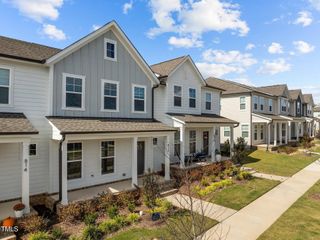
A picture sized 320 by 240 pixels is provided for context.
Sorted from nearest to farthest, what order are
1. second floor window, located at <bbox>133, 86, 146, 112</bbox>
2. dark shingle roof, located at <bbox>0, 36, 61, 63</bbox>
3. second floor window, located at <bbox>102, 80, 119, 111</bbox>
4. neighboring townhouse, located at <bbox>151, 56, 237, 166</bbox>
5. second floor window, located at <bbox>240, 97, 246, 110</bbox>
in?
1. dark shingle roof, located at <bbox>0, 36, 61, 63</bbox>
2. second floor window, located at <bbox>102, 80, 119, 111</bbox>
3. second floor window, located at <bbox>133, 86, 146, 112</bbox>
4. neighboring townhouse, located at <bbox>151, 56, 237, 166</bbox>
5. second floor window, located at <bbox>240, 97, 246, 110</bbox>

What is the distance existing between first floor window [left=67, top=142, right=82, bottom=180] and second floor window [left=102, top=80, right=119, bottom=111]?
270 cm

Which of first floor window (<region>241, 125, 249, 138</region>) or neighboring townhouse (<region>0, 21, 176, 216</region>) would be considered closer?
neighboring townhouse (<region>0, 21, 176, 216</region>)

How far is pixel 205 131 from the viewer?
20266mm

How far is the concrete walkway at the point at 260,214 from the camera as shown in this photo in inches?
314

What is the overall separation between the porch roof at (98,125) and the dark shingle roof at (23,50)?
9.78ft

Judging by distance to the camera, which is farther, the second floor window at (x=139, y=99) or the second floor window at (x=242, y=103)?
the second floor window at (x=242, y=103)

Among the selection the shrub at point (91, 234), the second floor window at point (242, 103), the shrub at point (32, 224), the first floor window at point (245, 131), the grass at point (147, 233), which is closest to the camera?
the shrub at point (91, 234)

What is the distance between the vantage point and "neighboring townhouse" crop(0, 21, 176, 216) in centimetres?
984

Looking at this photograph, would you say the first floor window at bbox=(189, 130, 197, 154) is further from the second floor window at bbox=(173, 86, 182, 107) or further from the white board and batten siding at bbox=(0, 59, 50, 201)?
the white board and batten siding at bbox=(0, 59, 50, 201)

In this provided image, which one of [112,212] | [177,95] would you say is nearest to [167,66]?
[177,95]

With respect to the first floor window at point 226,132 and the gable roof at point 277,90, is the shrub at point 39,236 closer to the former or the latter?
the first floor window at point 226,132

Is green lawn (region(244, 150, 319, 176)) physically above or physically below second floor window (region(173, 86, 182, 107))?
below

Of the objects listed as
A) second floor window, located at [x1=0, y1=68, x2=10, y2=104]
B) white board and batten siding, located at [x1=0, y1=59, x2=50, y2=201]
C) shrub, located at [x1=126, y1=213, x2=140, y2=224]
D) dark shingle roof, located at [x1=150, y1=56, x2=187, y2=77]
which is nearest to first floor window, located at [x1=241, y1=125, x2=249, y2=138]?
dark shingle roof, located at [x1=150, y1=56, x2=187, y2=77]

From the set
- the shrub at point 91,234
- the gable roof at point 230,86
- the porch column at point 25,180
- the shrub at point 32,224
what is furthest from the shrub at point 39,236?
the gable roof at point 230,86
